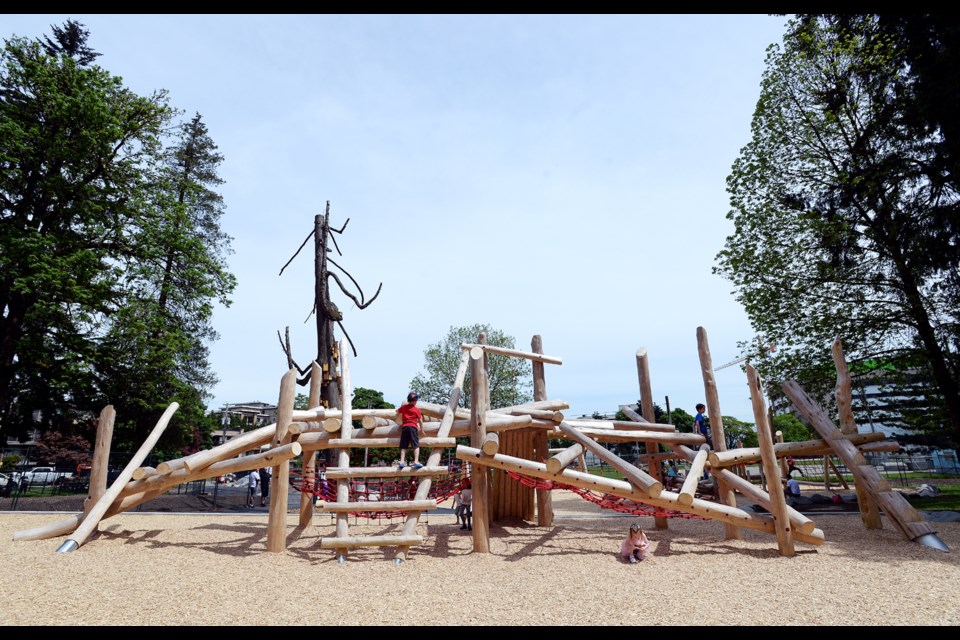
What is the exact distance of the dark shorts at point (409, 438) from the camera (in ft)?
25.2

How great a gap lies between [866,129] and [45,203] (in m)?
25.1

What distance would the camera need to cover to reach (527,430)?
9898mm

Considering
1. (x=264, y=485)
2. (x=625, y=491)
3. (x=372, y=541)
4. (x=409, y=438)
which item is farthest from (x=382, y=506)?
(x=264, y=485)

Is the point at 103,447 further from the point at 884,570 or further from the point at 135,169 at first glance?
the point at 135,169

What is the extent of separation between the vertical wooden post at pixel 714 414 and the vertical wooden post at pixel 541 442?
2.93m

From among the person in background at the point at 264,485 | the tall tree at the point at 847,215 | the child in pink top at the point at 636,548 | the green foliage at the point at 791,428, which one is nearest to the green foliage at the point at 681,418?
the green foliage at the point at 791,428

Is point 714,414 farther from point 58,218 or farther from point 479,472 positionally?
Answer: point 58,218

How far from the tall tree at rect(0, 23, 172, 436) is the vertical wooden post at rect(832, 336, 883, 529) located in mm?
20027

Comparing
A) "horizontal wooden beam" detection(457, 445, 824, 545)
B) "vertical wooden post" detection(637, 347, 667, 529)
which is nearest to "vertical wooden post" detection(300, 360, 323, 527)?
"horizontal wooden beam" detection(457, 445, 824, 545)

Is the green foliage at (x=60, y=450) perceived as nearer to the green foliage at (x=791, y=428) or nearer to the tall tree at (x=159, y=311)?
the tall tree at (x=159, y=311)

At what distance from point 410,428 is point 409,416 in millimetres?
196

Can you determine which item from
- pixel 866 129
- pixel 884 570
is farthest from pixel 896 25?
pixel 884 570

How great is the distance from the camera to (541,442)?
991 cm

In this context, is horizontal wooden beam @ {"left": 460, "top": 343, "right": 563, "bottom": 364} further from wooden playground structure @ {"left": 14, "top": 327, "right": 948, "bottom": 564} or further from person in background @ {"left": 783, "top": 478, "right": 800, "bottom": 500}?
person in background @ {"left": 783, "top": 478, "right": 800, "bottom": 500}
